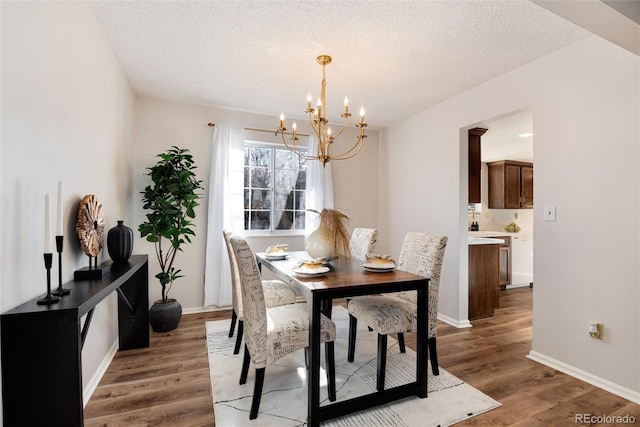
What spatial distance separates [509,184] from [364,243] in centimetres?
419

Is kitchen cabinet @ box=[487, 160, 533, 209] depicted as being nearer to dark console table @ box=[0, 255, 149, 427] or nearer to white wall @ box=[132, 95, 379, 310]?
white wall @ box=[132, 95, 379, 310]

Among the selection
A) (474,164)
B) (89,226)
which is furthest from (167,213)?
(474,164)

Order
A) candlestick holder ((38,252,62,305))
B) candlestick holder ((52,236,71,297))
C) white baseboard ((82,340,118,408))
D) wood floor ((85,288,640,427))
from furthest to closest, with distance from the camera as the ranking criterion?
white baseboard ((82,340,118,408)) < wood floor ((85,288,640,427)) < candlestick holder ((52,236,71,297)) < candlestick holder ((38,252,62,305))

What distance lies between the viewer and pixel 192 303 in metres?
3.69

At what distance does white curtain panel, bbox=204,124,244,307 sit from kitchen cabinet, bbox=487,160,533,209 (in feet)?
15.5

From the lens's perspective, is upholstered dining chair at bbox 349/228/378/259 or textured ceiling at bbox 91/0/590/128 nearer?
textured ceiling at bbox 91/0/590/128

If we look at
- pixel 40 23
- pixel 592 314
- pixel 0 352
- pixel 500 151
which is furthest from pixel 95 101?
pixel 500 151

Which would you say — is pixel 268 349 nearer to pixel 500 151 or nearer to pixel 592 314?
pixel 592 314

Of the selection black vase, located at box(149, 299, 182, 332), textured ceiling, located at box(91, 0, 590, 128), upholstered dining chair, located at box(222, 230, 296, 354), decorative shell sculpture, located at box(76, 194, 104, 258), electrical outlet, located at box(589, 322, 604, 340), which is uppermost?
textured ceiling, located at box(91, 0, 590, 128)

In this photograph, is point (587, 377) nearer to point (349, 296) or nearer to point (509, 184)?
point (349, 296)

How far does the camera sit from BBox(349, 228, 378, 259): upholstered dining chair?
296 centimetres

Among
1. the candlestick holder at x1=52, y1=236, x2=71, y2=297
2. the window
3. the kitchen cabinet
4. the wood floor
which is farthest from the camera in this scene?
the kitchen cabinet

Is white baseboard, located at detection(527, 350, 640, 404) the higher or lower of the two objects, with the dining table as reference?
lower

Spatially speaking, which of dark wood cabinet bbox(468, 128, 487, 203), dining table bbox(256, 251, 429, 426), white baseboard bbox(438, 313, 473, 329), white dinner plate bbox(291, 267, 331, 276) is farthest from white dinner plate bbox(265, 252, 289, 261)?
dark wood cabinet bbox(468, 128, 487, 203)
